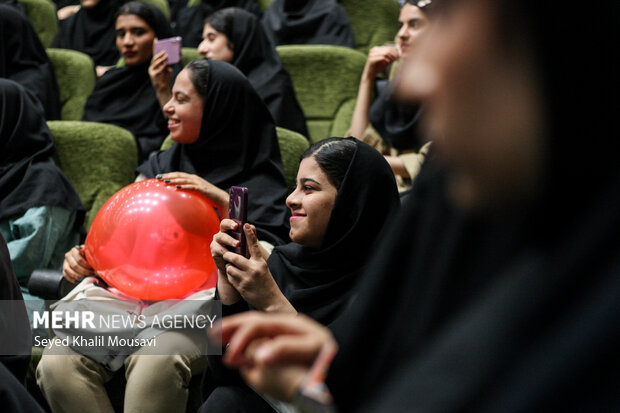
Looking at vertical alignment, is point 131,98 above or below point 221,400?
below

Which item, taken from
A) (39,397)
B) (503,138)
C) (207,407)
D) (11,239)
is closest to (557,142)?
(503,138)

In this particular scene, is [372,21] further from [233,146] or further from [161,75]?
[233,146]

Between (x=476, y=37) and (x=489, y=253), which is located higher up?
(x=476, y=37)

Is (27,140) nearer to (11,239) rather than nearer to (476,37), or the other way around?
(11,239)

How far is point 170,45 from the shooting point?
7.50 ft

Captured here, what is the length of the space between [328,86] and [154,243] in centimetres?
132

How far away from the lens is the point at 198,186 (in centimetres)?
154

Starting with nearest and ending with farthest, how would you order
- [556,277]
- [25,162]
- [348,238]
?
1. [556,277]
2. [348,238]
3. [25,162]

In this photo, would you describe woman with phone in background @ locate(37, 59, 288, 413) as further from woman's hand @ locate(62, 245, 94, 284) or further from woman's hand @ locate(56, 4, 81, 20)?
woman's hand @ locate(56, 4, 81, 20)

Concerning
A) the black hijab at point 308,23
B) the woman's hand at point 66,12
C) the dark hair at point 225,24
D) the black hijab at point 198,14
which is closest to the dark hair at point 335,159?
the dark hair at point 225,24

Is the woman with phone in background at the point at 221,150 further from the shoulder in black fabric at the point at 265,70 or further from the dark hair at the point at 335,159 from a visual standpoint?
the shoulder in black fabric at the point at 265,70

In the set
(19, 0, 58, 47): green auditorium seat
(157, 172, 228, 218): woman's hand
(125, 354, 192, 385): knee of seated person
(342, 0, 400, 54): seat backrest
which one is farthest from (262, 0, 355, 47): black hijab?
(125, 354, 192, 385): knee of seated person

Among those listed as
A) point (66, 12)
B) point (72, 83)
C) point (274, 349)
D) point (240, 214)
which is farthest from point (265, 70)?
point (274, 349)

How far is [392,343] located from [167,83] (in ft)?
6.83
